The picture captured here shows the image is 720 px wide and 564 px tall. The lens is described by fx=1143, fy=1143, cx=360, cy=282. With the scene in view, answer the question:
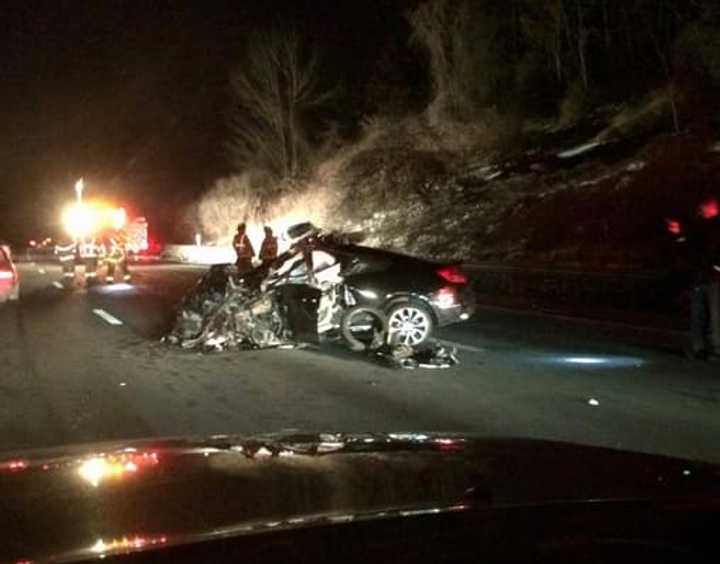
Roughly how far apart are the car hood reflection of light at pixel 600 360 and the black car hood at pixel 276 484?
10.00 meters

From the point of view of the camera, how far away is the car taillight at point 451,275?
15742 mm

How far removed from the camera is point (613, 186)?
3078 centimetres

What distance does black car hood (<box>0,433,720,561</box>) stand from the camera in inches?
100

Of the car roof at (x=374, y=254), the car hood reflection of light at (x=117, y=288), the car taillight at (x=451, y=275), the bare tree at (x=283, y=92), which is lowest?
the car hood reflection of light at (x=117, y=288)

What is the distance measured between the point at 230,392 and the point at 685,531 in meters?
9.27

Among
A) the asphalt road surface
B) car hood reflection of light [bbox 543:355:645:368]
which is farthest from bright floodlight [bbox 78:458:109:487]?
car hood reflection of light [bbox 543:355:645:368]

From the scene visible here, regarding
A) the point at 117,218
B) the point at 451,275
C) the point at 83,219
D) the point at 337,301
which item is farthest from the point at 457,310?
the point at 117,218

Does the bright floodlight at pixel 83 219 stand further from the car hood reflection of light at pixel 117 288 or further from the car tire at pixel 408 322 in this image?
the car tire at pixel 408 322

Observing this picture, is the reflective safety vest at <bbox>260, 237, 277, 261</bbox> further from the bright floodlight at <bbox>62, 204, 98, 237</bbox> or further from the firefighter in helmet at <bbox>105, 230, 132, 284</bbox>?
the bright floodlight at <bbox>62, 204, 98, 237</bbox>

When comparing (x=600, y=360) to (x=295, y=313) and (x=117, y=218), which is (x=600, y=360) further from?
(x=117, y=218)

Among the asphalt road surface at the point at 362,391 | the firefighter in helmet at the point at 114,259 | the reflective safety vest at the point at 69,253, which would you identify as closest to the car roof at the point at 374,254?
the asphalt road surface at the point at 362,391

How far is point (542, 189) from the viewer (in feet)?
116

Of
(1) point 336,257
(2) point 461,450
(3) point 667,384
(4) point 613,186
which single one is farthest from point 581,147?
(2) point 461,450

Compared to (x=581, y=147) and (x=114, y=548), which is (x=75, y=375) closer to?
(x=114, y=548)
